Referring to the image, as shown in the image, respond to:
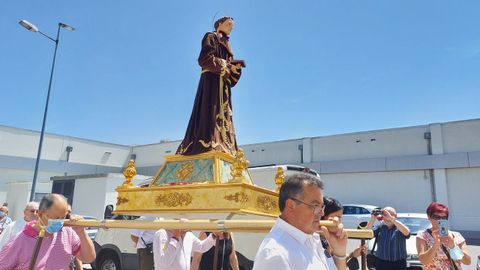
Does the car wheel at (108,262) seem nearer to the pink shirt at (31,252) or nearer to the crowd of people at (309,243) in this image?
the crowd of people at (309,243)

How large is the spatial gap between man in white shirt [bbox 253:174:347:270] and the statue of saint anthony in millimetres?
1289

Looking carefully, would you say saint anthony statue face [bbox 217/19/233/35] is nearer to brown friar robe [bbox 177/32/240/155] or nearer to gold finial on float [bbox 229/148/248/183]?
brown friar robe [bbox 177/32/240/155]

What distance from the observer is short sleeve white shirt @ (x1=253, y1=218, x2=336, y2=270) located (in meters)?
1.74

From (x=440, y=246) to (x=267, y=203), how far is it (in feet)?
6.72

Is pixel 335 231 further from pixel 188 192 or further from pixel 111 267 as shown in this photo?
pixel 111 267

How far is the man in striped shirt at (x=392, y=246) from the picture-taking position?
18.5 ft

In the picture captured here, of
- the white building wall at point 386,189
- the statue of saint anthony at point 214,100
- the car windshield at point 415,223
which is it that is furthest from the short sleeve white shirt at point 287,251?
the white building wall at point 386,189

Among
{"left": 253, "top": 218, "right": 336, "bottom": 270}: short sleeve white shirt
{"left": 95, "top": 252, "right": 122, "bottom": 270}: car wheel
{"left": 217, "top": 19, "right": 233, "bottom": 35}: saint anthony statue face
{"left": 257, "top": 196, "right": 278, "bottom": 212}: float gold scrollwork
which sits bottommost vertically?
{"left": 95, "top": 252, "right": 122, "bottom": 270}: car wheel

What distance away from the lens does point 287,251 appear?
177cm

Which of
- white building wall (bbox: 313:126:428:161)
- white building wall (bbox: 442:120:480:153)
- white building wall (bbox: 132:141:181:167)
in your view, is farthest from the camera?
white building wall (bbox: 132:141:181:167)

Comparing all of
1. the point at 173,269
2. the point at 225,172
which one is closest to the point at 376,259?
the point at 173,269

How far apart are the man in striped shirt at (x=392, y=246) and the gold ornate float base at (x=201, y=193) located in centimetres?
351

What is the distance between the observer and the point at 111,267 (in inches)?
408

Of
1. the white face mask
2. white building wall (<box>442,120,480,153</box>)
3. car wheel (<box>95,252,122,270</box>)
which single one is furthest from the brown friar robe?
white building wall (<box>442,120,480,153</box>)
